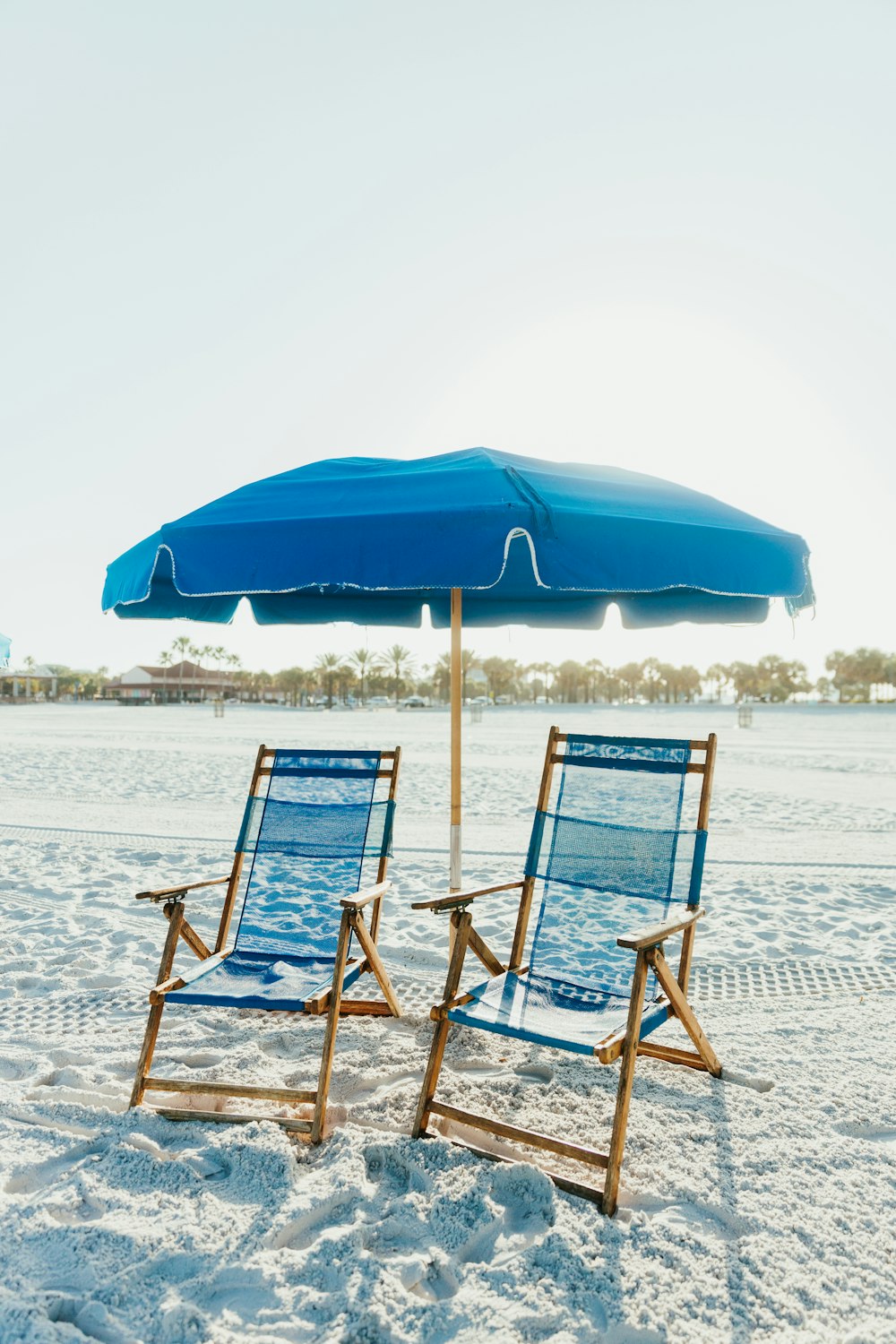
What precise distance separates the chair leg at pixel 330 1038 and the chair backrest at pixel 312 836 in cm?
68

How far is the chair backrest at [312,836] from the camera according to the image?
346cm

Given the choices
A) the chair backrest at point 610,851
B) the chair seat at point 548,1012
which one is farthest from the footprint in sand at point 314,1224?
the chair backrest at point 610,851

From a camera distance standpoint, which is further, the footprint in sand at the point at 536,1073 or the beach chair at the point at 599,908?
the footprint in sand at the point at 536,1073

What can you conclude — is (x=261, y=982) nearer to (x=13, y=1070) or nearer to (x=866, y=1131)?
(x=13, y=1070)

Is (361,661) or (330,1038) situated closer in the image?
(330,1038)

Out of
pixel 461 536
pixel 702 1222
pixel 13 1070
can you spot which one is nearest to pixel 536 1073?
pixel 702 1222

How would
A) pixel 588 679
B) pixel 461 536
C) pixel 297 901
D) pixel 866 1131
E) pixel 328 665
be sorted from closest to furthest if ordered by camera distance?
pixel 461 536 → pixel 866 1131 → pixel 297 901 → pixel 328 665 → pixel 588 679

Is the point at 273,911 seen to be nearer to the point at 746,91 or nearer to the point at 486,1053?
the point at 486,1053

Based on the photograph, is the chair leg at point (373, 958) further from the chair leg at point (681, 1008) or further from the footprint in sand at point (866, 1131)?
the footprint in sand at point (866, 1131)

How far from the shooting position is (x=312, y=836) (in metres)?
3.63

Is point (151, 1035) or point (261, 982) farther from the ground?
point (261, 982)

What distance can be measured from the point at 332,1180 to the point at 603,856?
1482 millimetres

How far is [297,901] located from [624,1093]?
62.4 inches

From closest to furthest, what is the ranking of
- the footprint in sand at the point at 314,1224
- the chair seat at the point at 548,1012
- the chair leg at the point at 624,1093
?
the footprint in sand at the point at 314,1224
the chair leg at the point at 624,1093
the chair seat at the point at 548,1012
